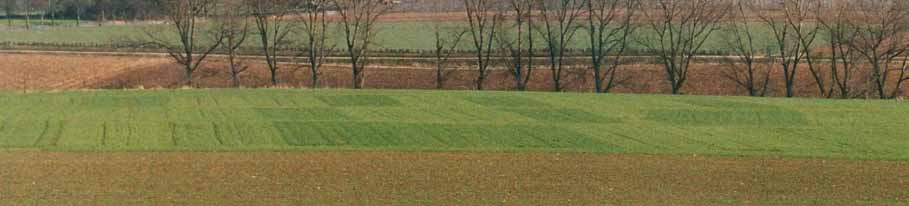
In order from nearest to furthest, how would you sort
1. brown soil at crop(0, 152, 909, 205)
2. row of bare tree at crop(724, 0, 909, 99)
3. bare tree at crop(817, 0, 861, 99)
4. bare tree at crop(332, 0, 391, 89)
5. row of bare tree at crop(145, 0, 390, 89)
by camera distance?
brown soil at crop(0, 152, 909, 205) → bare tree at crop(817, 0, 861, 99) → row of bare tree at crop(724, 0, 909, 99) → bare tree at crop(332, 0, 391, 89) → row of bare tree at crop(145, 0, 390, 89)

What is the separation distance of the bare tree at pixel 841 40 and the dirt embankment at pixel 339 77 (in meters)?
1.02

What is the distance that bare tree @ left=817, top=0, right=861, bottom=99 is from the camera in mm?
64438

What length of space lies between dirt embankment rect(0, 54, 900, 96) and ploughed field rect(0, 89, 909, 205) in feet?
54.8

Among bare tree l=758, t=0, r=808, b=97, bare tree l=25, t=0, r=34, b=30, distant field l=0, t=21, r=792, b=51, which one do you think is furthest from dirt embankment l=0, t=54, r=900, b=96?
bare tree l=25, t=0, r=34, b=30

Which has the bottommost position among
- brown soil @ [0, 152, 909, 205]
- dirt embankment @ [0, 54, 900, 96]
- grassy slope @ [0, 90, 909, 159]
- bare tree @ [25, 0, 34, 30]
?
dirt embankment @ [0, 54, 900, 96]

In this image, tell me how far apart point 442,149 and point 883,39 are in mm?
41347

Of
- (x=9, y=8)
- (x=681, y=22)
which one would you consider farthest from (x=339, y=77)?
(x=9, y=8)

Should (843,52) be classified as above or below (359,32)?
below

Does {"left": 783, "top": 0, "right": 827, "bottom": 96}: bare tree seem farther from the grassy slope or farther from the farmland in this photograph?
the grassy slope

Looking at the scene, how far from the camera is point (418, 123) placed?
40094 millimetres

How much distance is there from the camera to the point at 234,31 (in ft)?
240

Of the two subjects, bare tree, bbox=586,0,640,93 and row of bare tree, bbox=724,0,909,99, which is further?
bare tree, bbox=586,0,640,93

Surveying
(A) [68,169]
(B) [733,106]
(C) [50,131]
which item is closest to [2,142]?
(C) [50,131]

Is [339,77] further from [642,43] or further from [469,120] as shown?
[469,120]
